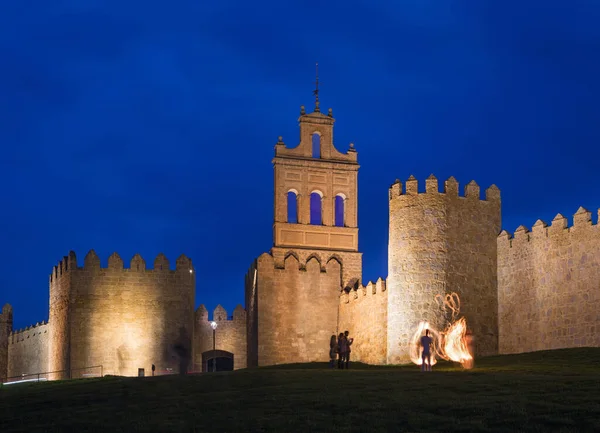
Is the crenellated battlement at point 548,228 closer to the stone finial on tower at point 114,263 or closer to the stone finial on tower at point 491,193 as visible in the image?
the stone finial on tower at point 491,193

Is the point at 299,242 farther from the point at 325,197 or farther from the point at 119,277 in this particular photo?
the point at 119,277

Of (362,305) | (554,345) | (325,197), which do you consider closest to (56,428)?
(554,345)

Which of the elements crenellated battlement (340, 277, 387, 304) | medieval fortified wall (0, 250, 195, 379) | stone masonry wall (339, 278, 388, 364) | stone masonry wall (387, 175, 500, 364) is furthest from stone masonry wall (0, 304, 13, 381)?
stone masonry wall (387, 175, 500, 364)

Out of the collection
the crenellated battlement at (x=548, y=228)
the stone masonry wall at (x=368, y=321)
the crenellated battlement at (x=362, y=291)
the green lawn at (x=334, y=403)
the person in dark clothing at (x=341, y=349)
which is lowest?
the green lawn at (x=334, y=403)

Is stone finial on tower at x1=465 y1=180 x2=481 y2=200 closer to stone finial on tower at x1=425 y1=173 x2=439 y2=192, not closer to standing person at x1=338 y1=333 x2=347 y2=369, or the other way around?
stone finial on tower at x1=425 y1=173 x2=439 y2=192

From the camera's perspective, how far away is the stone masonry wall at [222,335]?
42.9m

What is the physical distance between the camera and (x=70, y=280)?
1588 inches

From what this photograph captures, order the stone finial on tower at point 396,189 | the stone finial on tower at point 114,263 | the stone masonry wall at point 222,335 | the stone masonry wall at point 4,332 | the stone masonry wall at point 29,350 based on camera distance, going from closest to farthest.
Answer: the stone finial on tower at point 396,189 < the stone finial on tower at point 114,263 < the stone masonry wall at point 222,335 < the stone masonry wall at point 29,350 < the stone masonry wall at point 4,332

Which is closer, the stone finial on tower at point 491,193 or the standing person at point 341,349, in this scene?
the standing person at point 341,349

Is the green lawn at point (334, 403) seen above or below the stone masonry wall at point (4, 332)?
below

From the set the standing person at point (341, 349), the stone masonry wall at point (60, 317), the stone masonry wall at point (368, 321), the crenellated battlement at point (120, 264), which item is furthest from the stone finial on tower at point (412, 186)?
the stone masonry wall at point (60, 317)

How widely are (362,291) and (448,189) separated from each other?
7.42 metres

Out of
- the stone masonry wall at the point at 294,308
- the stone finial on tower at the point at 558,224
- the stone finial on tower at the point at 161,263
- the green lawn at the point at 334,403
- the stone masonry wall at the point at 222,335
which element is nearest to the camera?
the green lawn at the point at 334,403

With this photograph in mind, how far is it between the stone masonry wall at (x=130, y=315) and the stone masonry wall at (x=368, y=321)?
22.2ft
